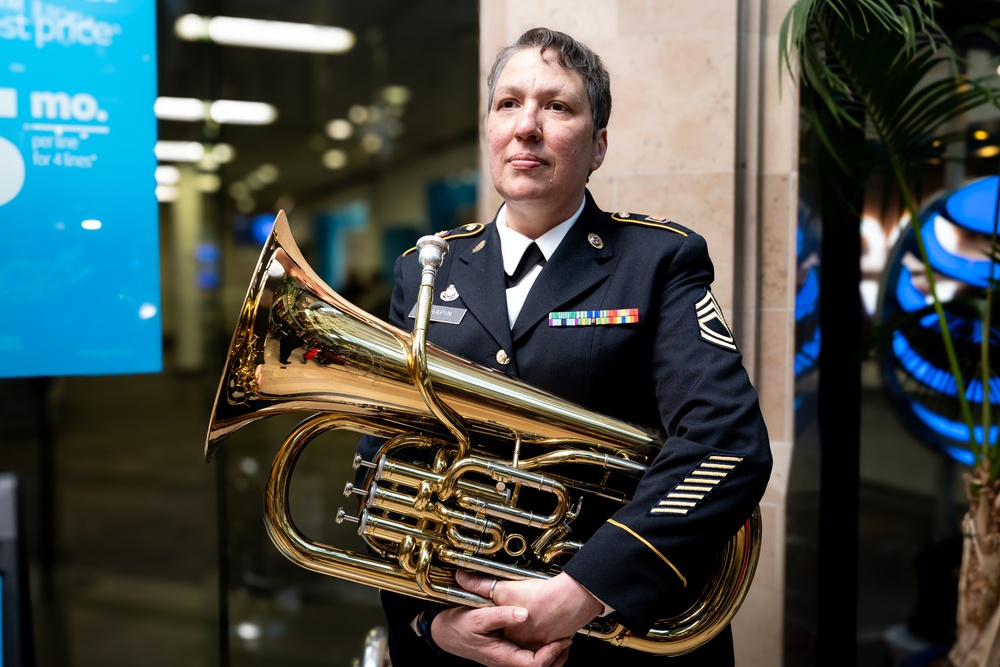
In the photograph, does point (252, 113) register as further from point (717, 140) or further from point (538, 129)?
point (538, 129)

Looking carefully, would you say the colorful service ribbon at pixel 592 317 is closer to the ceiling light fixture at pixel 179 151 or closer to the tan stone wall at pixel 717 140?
the tan stone wall at pixel 717 140

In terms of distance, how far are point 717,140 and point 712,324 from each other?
1.38 m

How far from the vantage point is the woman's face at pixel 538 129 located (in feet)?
5.05

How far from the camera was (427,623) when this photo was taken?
5.27ft

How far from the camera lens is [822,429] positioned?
3055 millimetres

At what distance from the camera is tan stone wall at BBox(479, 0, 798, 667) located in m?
2.71

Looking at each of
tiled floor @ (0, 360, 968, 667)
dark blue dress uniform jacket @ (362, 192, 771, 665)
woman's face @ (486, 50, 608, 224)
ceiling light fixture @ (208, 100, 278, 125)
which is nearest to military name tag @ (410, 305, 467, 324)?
dark blue dress uniform jacket @ (362, 192, 771, 665)

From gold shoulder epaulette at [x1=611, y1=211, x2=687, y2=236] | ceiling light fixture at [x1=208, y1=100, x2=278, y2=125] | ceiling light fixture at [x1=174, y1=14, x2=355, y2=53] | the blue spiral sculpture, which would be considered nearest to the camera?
gold shoulder epaulette at [x1=611, y1=211, x2=687, y2=236]

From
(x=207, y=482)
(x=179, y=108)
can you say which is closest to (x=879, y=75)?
(x=179, y=108)

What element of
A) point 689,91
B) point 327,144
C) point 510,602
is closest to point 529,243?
point 510,602

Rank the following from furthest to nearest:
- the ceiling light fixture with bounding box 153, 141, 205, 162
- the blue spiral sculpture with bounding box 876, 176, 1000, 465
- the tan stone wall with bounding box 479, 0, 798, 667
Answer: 1. the blue spiral sculpture with bounding box 876, 176, 1000, 465
2. the ceiling light fixture with bounding box 153, 141, 205, 162
3. the tan stone wall with bounding box 479, 0, 798, 667

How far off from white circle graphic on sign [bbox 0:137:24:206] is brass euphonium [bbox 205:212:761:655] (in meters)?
1.39

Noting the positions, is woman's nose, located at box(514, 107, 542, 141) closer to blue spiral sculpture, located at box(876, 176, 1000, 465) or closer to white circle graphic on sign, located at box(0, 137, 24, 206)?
white circle graphic on sign, located at box(0, 137, 24, 206)

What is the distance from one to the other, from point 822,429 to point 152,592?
3.22m
